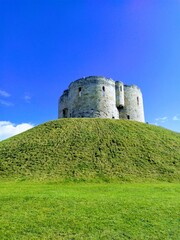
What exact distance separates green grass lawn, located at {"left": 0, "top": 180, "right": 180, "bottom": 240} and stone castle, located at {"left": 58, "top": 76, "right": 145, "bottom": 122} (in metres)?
25.0

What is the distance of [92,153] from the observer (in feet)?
73.8

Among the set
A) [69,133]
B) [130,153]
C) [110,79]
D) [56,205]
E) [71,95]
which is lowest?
[56,205]

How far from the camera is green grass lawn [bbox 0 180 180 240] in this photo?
27.5ft

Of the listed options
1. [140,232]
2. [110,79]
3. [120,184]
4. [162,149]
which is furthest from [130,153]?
[110,79]

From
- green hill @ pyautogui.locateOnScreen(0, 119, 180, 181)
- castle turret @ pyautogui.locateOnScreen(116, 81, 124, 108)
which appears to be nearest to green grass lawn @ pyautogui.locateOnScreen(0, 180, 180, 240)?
green hill @ pyautogui.locateOnScreen(0, 119, 180, 181)

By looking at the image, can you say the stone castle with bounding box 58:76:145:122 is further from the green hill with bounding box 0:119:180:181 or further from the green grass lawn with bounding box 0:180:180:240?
the green grass lawn with bounding box 0:180:180:240

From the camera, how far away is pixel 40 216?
380 inches

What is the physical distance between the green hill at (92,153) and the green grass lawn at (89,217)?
6.50 m

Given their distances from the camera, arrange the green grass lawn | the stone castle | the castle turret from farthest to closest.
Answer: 1. the castle turret
2. the stone castle
3. the green grass lawn

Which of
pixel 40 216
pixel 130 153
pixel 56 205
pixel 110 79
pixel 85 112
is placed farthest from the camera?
pixel 110 79

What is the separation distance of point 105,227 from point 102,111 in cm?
2907

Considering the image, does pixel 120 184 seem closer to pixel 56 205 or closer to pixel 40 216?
pixel 56 205

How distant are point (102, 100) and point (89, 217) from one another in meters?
29.1

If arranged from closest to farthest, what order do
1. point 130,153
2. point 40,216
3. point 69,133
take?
1. point 40,216
2. point 130,153
3. point 69,133
